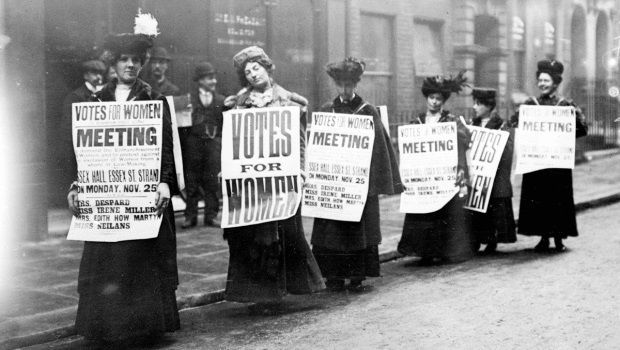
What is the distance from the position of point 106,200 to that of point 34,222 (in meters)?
4.51

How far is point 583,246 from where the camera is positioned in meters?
9.73

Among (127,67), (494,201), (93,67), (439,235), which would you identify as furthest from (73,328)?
(494,201)

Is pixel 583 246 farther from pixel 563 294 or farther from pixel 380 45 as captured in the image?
pixel 380 45

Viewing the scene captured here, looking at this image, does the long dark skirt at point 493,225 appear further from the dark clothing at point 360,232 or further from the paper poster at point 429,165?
the dark clothing at point 360,232

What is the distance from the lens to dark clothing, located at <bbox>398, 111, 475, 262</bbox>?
8766 mm

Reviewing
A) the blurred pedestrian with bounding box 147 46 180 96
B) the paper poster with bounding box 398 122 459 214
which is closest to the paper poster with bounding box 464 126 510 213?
the paper poster with bounding box 398 122 459 214

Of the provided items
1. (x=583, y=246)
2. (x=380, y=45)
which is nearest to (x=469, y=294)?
(x=583, y=246)

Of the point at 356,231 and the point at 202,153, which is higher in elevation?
the point at 202,153

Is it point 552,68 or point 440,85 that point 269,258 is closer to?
point 440,85

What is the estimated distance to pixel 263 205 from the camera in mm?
6570

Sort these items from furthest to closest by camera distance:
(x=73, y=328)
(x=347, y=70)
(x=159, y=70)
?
(x=159, y=70)
(x=347, y=70)
(x=73, y=328)

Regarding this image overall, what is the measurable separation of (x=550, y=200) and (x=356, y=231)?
2.90 metres

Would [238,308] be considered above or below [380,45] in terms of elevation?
A: below

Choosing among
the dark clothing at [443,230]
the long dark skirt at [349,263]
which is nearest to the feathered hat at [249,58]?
the long dark skirt at [349,263]
